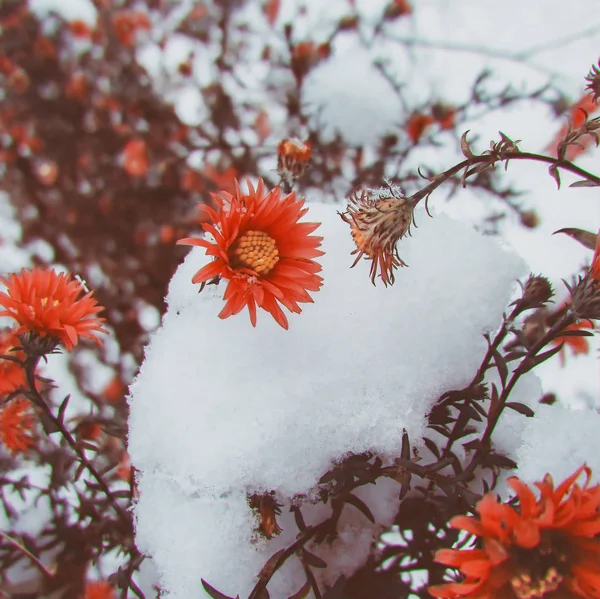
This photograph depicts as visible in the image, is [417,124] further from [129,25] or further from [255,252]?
[129,25]

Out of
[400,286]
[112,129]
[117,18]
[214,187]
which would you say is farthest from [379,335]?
[117,18]

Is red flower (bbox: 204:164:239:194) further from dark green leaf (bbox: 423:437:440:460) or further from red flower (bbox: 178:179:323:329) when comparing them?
dark green leaf (bbox: 423:437:440:460)

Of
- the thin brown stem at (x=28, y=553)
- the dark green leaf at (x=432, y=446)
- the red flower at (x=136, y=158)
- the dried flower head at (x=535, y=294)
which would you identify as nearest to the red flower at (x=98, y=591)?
the thin brown stem at (x=28, y=553)

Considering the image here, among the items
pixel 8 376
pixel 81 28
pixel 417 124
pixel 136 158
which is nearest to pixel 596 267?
pixel 8 376

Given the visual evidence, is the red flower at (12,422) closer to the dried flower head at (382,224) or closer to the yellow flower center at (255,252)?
the yellow flower center at (255,252)

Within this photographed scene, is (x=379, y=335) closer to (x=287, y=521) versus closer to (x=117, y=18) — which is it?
(x=287, y=521)

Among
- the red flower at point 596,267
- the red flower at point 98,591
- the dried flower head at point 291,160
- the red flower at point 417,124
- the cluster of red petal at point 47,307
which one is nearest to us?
the red flower at point 596,267

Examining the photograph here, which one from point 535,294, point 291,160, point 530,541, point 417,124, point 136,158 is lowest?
point 530,541
